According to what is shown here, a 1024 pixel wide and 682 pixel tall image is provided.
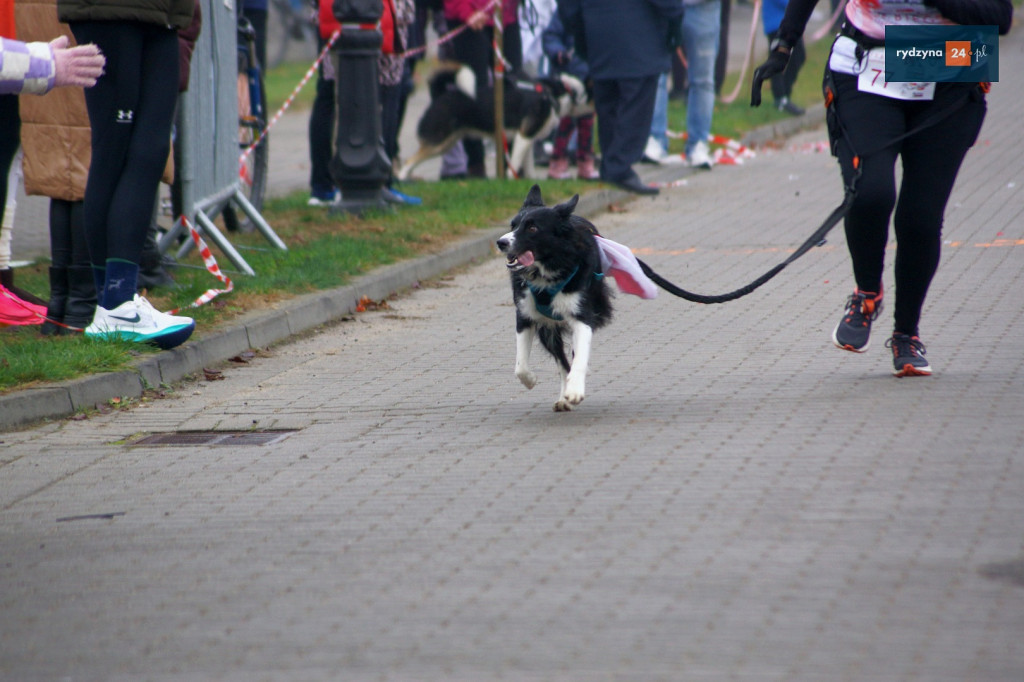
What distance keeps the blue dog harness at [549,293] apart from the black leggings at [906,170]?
1.24 m

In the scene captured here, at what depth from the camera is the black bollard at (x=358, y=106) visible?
406 inches

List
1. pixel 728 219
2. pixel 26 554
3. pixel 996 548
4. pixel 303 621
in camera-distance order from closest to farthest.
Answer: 1. pixel 303 621
2. pixel 996 548
3. pixel 26 554
4. pixel 728 219

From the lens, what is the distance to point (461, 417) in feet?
17.9

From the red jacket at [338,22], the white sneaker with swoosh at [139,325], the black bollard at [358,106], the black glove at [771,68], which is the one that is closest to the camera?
the black glove at [771,68]

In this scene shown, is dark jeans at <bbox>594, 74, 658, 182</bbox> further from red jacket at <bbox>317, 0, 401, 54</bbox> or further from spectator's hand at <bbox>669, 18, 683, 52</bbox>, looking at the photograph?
red jacket at <bbox>317, 0, 401, 54</bbox>

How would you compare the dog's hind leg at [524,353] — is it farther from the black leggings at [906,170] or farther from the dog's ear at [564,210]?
the black leggings at [906,170]

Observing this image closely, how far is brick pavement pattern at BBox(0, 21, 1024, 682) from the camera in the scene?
122 inches

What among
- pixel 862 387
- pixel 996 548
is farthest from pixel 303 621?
pixel 862 387

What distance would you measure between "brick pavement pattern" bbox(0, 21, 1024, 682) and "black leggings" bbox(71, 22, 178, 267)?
818 millimetres

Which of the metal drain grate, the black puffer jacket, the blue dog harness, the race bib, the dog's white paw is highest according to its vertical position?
the black puffer jacket

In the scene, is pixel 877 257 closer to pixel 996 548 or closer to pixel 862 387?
pixel 862 387

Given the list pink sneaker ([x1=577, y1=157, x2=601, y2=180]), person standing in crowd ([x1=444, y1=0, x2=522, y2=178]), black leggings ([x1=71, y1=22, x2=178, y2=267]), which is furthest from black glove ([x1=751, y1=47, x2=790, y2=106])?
pink sneaker ([x1=577, y1=157, x2=601, y2=180])

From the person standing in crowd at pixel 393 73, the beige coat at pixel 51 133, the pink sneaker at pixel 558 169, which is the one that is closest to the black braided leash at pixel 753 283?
the beige coat at pixel 51 133

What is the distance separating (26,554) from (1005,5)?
419 cm
